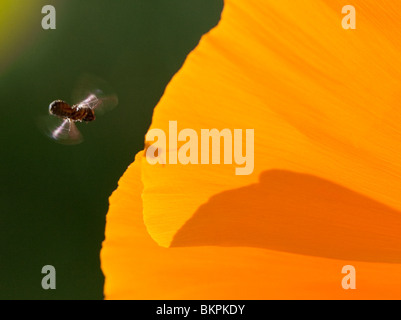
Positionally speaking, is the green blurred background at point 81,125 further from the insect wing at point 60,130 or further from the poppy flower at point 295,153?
the poppy flower at point 295,153

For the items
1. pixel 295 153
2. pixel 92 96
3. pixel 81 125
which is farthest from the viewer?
pixel 81 125

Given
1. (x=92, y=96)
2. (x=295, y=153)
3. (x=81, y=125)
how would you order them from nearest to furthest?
(x=295, y=153) → (x=92, y=96) → (x=81, y=125)

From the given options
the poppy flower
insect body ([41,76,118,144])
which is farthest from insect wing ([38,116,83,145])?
the poppy flower

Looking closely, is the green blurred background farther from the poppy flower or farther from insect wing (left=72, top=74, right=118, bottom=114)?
the poppy flower

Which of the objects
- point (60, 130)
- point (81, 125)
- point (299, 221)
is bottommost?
point (299, 221)

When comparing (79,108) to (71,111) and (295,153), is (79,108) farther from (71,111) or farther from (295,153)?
(295,153)

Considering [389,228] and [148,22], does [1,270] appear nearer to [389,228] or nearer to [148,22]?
[148,22]

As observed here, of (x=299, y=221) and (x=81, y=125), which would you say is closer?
(x=299, y=221)

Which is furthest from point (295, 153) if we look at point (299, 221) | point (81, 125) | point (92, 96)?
point (81, 125)
